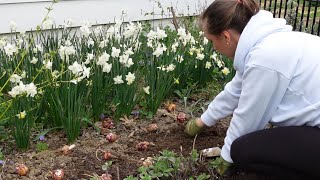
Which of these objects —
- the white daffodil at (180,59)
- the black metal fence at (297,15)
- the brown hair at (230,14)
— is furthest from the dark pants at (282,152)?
the black metal fence at (297,15)

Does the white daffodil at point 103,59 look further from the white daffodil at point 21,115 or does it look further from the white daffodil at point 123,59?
the white daffodil at point 21,115

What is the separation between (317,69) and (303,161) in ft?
1.41

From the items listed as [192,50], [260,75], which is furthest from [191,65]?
[260,75]

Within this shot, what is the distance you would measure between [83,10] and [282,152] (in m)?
3.25

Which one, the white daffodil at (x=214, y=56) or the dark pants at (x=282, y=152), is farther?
the white daffodil at (x=214, y=56)

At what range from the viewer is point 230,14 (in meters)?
2.15

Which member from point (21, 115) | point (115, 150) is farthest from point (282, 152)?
point (21, 115)

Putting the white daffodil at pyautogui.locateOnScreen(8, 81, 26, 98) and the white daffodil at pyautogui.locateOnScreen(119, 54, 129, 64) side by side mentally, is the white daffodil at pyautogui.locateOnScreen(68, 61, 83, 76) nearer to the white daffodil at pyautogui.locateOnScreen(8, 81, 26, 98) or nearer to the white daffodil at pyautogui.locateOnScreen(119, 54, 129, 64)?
the white daffodil at pyautogui.locateOnScreen(8, 81, 26, 98)

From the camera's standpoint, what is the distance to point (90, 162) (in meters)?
2.58

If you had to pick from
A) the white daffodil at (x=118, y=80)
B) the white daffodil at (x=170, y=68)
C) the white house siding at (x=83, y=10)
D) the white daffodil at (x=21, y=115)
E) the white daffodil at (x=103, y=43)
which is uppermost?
the white house siding at (x=83, y=10)

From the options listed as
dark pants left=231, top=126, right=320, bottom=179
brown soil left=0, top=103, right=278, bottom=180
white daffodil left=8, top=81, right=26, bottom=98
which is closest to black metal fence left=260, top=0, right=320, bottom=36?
brown soil left=0, top=103, right=278, bottom=180

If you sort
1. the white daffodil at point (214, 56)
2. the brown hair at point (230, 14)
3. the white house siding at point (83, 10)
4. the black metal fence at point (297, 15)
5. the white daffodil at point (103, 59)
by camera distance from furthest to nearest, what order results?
1. the black metal fence at point (297, 15)
2. the white house siding at point (83, 10)
3. the white daffodil at point (214, 56)
4. the white daffodil at point (103, 59)
5. the brown hair at point (230, 14)

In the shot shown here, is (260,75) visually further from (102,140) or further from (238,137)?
(102,140)

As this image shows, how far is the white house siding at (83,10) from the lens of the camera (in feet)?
14.2
